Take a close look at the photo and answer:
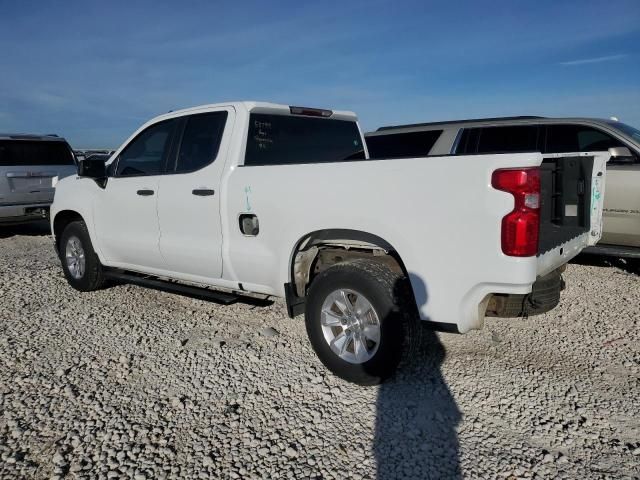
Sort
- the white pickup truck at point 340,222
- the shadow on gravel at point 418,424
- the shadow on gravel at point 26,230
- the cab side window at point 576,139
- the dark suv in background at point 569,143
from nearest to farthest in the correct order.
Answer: the shadow on gravel at point 418,424
the white pickup truck at point 340,222
the dark suv in background at point 569,143
the cab side window at point 576,139
the shadow on gravel at point 26,230

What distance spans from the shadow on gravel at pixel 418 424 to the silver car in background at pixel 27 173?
306 inches

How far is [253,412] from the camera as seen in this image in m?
3.15

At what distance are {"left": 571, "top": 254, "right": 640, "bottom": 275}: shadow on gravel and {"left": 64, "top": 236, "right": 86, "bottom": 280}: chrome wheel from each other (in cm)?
612

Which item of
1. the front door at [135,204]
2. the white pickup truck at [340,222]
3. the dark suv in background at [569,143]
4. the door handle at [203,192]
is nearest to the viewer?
the white pickup truck at [340,222]

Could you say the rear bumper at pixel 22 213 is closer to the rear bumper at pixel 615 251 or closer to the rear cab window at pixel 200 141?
the rear cab window at pixel 200 141

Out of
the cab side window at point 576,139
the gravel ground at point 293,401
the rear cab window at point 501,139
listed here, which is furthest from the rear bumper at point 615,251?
the rear cab window at point 501,139

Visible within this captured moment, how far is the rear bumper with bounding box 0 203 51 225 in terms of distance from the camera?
885 centimetres

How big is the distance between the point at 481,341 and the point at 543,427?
1322mm

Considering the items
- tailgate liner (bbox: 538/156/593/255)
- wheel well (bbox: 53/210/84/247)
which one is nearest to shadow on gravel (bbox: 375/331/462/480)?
tailgate liner (bbox: 538/156/593/255)

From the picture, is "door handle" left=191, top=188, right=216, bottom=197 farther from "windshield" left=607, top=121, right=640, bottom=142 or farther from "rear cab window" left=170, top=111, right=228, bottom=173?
"windshield" left=607, top=121, right=640, bottom=142

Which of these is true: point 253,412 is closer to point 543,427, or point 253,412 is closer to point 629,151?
point 543,427

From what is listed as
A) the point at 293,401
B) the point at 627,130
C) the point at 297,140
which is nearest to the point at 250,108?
the point at 297,140

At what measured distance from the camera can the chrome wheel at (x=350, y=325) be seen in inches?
132

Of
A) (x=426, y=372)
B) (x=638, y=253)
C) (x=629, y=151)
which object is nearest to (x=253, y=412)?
(x=426, y=372)
